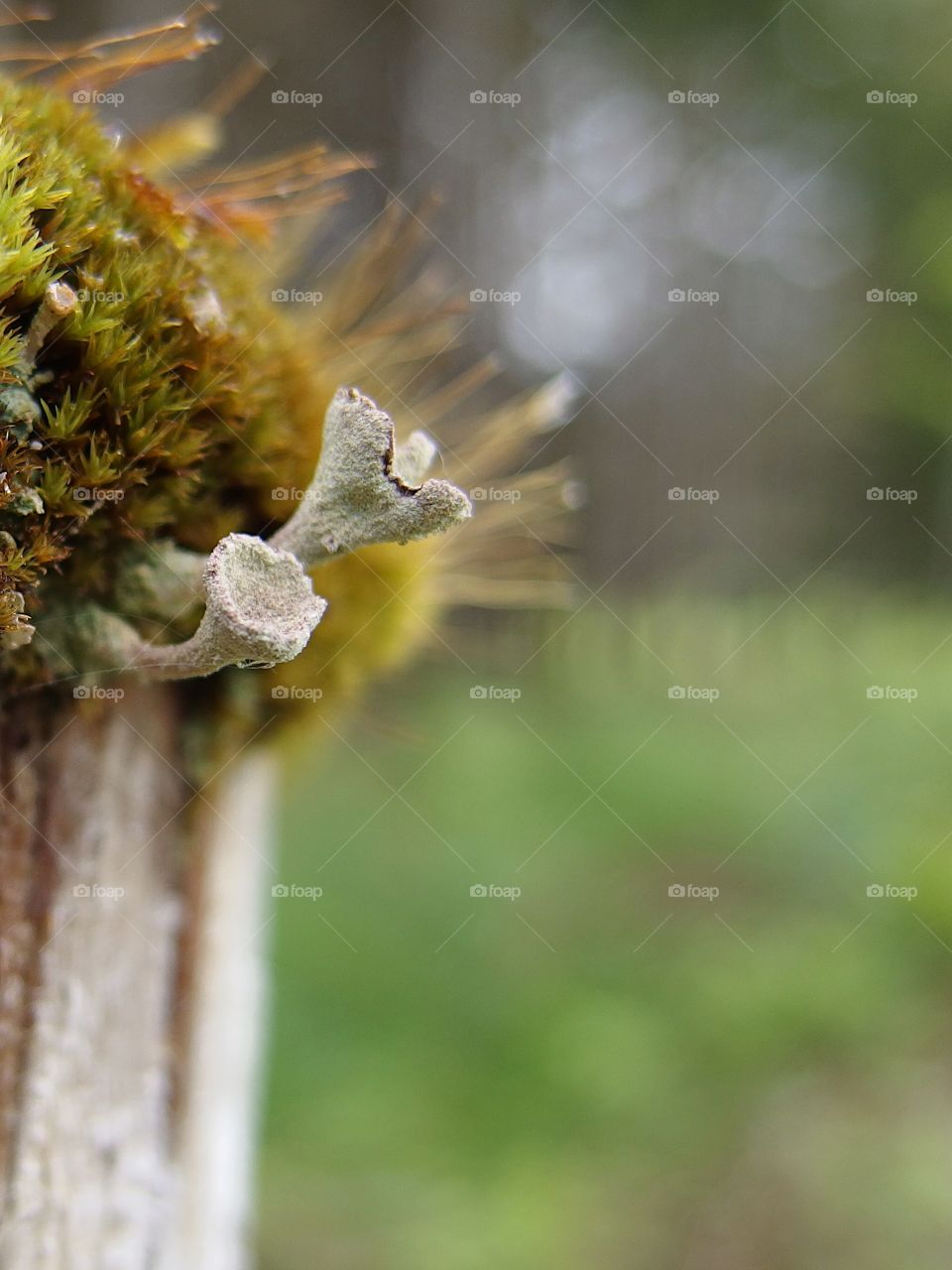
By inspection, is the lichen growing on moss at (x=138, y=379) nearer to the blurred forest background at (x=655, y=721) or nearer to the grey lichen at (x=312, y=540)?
the grey lichen at (x=312, y=540)

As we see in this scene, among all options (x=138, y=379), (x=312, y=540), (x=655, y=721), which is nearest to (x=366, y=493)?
(x=312, y=540)

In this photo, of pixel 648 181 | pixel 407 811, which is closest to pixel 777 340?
pixel 648 181

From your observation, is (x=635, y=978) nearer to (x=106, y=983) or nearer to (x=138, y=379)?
(x=106, y=983)

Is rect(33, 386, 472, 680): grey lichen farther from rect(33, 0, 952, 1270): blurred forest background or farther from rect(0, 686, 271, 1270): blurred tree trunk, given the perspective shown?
rect(33, 0, 952, 1270): blurred forest background

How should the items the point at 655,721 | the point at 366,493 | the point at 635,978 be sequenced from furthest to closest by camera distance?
the point at 655,721, the point at 635,978, the point at 366,493

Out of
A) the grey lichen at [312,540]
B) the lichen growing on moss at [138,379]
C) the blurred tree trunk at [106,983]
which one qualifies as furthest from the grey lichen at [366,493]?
the blurred tree trunk at [106,983]

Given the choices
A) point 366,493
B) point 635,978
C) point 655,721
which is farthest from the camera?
point 655,721

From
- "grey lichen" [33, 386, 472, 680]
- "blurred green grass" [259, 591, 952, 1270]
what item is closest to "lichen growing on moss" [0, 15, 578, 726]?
"grey lichen" [33, 386, 472, 680]
